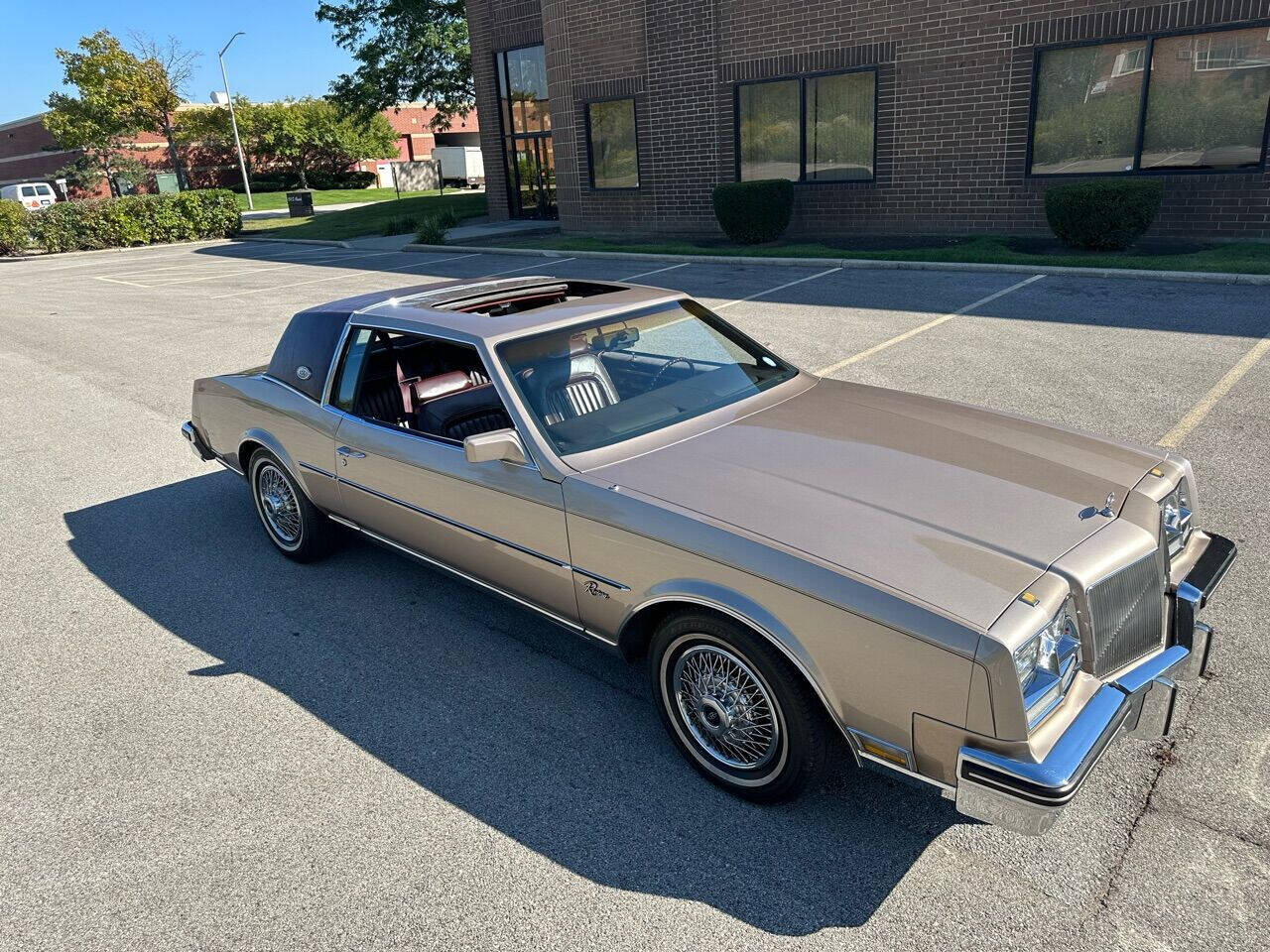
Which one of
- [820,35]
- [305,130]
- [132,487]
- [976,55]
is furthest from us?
[305,130]

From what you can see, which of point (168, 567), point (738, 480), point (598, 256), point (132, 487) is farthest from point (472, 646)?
point (598, 256)

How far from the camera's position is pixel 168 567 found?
556 centimetres

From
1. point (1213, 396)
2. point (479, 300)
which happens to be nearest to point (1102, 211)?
point (1213, 396)

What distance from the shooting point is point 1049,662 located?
273 cm

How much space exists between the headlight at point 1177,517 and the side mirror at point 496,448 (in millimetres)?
2427

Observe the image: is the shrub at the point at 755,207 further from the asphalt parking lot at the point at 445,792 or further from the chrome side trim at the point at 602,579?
the chrome side trim at the point at 602,579

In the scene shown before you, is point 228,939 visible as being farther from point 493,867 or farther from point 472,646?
point 472,646

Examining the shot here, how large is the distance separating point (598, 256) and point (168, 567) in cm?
1365

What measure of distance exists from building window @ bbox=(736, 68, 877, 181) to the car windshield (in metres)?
13.8

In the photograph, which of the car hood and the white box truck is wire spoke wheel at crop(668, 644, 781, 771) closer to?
the car hood

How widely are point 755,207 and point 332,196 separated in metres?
37.2

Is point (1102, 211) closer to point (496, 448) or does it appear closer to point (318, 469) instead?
point (318, 469)

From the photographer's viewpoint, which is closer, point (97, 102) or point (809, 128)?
point (809, 128)

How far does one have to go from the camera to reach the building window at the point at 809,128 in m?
16.8
